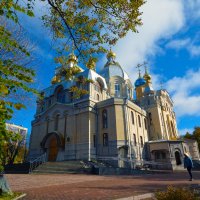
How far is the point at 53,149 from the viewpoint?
29703mm

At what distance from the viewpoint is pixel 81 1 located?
7.86 metres

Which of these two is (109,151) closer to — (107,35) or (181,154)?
(181,154)

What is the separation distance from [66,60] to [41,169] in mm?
14346

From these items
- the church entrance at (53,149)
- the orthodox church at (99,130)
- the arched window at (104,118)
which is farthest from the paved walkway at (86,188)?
the church entrance at (53,149)

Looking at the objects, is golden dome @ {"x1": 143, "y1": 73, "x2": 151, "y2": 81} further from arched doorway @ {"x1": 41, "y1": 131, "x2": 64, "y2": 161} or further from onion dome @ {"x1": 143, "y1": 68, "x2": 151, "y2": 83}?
arched doorway @ {"x1": 41, "y1": 131, "x2": 64, "y2": 161}

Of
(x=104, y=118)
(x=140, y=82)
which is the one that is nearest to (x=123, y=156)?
(x=104, y=118)

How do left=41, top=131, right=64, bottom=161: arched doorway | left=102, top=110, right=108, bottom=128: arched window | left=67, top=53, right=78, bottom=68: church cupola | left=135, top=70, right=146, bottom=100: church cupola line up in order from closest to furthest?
left=67, top=53, right=78, bottom=68: church cupola
left=41, top=131, right=64, bottom=161: arched doorway
left=102, top=110, right=108, bottom=128: arched window
left=135, top=70, right=146, bottom=100: church cupola

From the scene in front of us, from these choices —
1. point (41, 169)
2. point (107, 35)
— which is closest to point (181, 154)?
point (41, 169)

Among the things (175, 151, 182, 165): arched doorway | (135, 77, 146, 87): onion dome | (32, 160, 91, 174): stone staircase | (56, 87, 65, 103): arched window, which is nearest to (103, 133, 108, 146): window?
(32, 160, 91, 174): stone staircase

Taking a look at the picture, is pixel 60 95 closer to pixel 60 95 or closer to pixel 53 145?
pixel 60 95

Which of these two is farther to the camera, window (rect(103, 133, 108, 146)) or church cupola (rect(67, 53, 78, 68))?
window (rect(103, 133, 108, 146))

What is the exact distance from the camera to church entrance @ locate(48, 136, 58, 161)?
29.2m

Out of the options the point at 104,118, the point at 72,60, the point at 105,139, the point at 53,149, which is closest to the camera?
the point at 72,60

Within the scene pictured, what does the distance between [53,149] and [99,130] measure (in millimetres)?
7712
